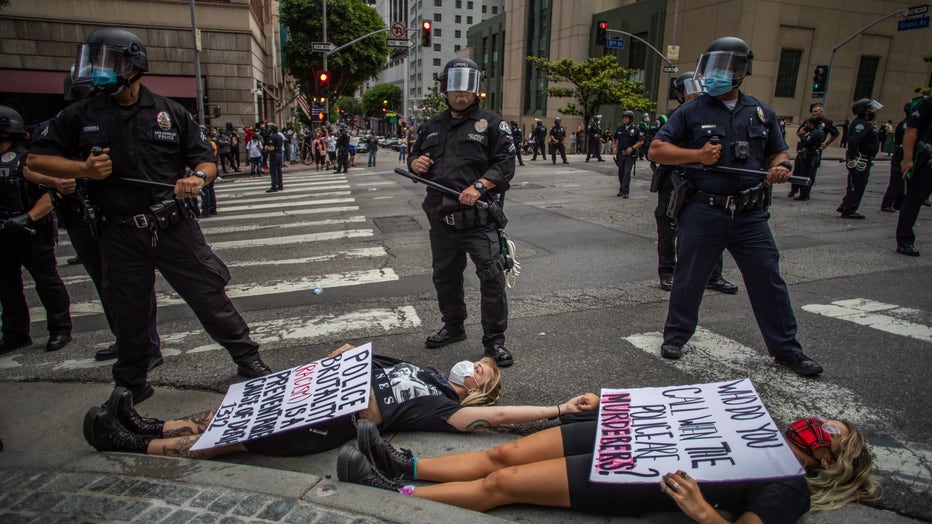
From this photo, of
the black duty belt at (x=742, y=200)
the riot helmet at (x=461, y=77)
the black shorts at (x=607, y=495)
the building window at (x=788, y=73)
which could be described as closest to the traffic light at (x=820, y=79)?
the building window at (x=788, y=73)

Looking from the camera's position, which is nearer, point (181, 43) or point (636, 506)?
point (636, 506)

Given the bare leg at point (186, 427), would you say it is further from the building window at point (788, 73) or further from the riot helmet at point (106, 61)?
the building window at point (788, 73)

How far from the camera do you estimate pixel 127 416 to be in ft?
9.75

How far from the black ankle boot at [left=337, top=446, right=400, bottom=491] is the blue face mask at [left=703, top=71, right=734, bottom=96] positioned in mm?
3310

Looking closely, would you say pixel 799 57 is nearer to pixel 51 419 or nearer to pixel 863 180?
pixel 863 180

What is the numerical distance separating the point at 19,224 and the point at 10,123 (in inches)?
32.7

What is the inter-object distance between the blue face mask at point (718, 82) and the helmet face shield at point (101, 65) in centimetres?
373

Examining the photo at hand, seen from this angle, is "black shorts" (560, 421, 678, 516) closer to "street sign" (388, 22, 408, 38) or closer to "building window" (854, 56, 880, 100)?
"street sign" (388, 22, 408, 38)

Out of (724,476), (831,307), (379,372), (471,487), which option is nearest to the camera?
(724,476)

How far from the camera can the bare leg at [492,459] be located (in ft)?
8.75

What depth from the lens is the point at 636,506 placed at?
2.45 m

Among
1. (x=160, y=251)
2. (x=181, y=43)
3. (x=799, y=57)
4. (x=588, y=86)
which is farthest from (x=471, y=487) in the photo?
(x=799, y=57)

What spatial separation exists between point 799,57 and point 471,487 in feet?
129

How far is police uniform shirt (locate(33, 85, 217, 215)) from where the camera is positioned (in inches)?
131
